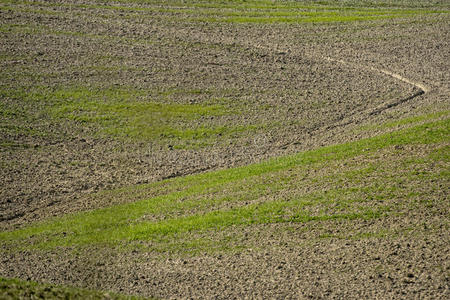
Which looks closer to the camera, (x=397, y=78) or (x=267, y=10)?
(x=397, y=78)

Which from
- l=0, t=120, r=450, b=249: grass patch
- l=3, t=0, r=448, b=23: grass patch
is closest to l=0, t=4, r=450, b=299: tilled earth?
l=0, t=120, r=450, b=249: grass patch

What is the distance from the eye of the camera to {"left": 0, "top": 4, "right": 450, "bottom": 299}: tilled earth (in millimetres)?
16156

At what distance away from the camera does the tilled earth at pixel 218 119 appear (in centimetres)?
1616

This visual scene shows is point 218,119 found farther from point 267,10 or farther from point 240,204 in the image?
point 267,10

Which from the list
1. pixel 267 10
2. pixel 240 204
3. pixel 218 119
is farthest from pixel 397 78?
pixel 240 204

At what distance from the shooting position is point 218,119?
94.0 ft

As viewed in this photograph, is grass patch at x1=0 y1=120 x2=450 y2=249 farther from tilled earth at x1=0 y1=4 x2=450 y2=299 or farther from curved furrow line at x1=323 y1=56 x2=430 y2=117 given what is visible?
curved furrow line at x1=323 y1=56 x2=430 y2=117

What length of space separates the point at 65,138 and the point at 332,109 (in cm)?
1226

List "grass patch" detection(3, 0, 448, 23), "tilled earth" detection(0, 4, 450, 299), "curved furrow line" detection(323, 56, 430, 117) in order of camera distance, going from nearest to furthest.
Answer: "tilled earth" detection(0, 4, 450, 299) < "curved furrow line" detection(323, 56, 430, 117) < "grass patch" detection(3, 0, 448, 23)

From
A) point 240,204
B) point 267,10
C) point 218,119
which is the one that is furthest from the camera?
point 267,10

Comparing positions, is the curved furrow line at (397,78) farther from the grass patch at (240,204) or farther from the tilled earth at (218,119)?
the grass patch at (240,204)

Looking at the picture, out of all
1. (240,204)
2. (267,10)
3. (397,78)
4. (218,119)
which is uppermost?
(267,10)

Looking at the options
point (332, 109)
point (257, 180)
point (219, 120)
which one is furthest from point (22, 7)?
point (257, 180)

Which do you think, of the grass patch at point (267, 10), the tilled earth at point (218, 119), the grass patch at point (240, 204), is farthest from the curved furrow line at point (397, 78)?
the grass patch at point (267, 10)
